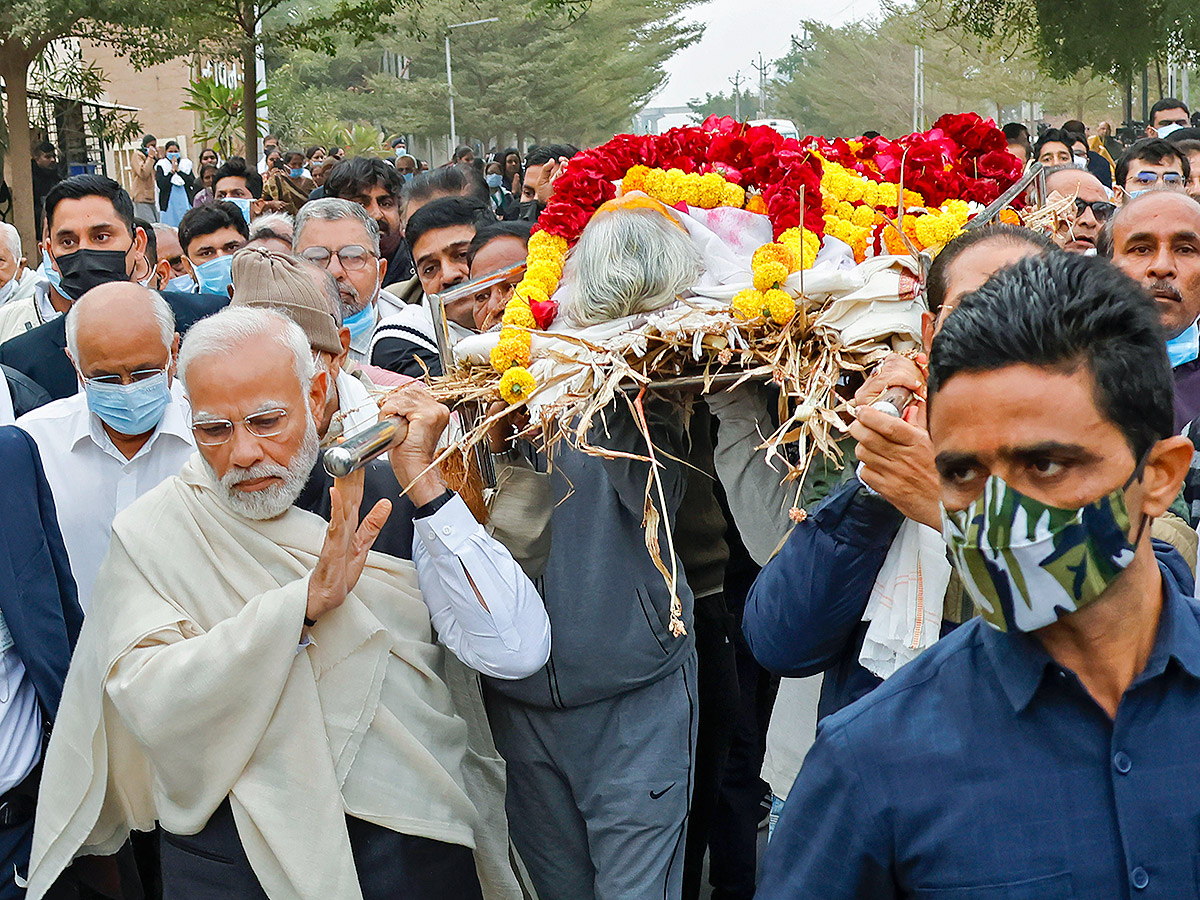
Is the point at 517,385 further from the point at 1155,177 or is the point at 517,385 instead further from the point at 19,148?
the point at 19,148

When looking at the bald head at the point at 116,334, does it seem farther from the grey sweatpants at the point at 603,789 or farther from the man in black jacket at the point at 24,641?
the grey sweatpants at the point at 603,789

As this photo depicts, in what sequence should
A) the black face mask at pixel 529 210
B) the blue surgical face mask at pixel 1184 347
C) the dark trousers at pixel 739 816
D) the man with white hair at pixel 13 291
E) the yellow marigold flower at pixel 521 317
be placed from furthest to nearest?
the black face mask at pixel 529 210 < the man with white hair at pixel 13 291 < the dark trousers at pixel 739 816 < the blue surgical face mask at pixel 1184 347 < the yellow marigold flower at pixel 521 317

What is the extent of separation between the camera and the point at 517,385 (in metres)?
3.11

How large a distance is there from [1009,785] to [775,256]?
1771mm

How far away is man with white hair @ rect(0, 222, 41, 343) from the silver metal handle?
3.38 metres

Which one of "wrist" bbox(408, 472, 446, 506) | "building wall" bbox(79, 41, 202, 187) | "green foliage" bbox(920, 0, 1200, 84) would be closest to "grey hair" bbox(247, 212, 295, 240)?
"wrist" bbox(408, 472, 446, 506)

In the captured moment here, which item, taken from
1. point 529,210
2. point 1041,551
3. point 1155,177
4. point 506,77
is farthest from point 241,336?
point 506,77

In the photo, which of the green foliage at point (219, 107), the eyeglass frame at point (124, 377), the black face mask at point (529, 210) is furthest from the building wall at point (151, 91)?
the eyeglass frame at point (124, 377)

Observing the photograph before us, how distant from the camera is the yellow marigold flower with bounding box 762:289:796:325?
3.04 metres

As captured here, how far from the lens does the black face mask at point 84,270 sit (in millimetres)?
5855

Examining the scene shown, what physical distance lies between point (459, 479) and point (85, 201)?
365cm

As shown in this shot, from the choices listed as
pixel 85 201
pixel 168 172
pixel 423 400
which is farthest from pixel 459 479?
pixel 168 172

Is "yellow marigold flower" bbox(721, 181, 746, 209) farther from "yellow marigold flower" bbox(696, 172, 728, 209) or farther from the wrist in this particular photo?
the wrist

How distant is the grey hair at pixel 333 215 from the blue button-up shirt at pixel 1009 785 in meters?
4.28
